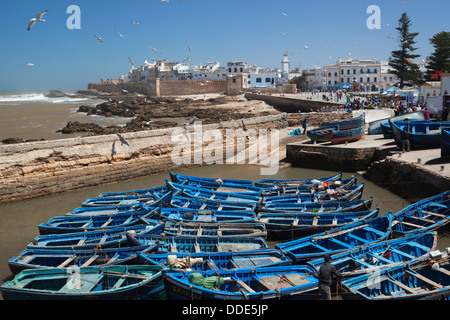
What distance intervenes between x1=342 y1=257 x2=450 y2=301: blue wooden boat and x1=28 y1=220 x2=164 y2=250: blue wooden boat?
5.55 metres

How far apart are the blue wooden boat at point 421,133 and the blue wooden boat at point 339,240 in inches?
329

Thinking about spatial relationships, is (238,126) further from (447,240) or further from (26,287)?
(26,287)

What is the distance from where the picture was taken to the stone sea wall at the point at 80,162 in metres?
16.6

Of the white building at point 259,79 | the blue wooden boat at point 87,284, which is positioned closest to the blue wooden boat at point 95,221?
the blue wooden boat at point 87,284

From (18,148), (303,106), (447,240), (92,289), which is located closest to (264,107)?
(303,106)

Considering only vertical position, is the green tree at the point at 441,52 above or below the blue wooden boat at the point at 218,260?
above

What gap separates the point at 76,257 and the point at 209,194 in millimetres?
6003

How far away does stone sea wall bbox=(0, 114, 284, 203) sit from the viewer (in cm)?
1664

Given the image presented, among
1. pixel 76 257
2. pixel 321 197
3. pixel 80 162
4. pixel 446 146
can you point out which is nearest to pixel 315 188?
pixel 321 197

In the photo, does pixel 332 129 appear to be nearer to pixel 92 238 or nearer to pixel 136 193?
pixel 136 193

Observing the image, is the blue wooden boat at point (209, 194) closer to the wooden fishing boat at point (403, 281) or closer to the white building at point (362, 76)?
the wooden fishing boat at point (403, 281)

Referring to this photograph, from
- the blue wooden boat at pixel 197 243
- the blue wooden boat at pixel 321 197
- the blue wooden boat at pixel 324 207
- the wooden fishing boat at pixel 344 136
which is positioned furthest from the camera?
the wooden fishing boat at pixel 344 136

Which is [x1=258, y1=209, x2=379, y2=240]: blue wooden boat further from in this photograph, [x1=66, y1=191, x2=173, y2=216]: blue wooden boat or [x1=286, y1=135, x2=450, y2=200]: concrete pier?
[x1=286, y1=135, x2=450, y2=200]: concrete pier
